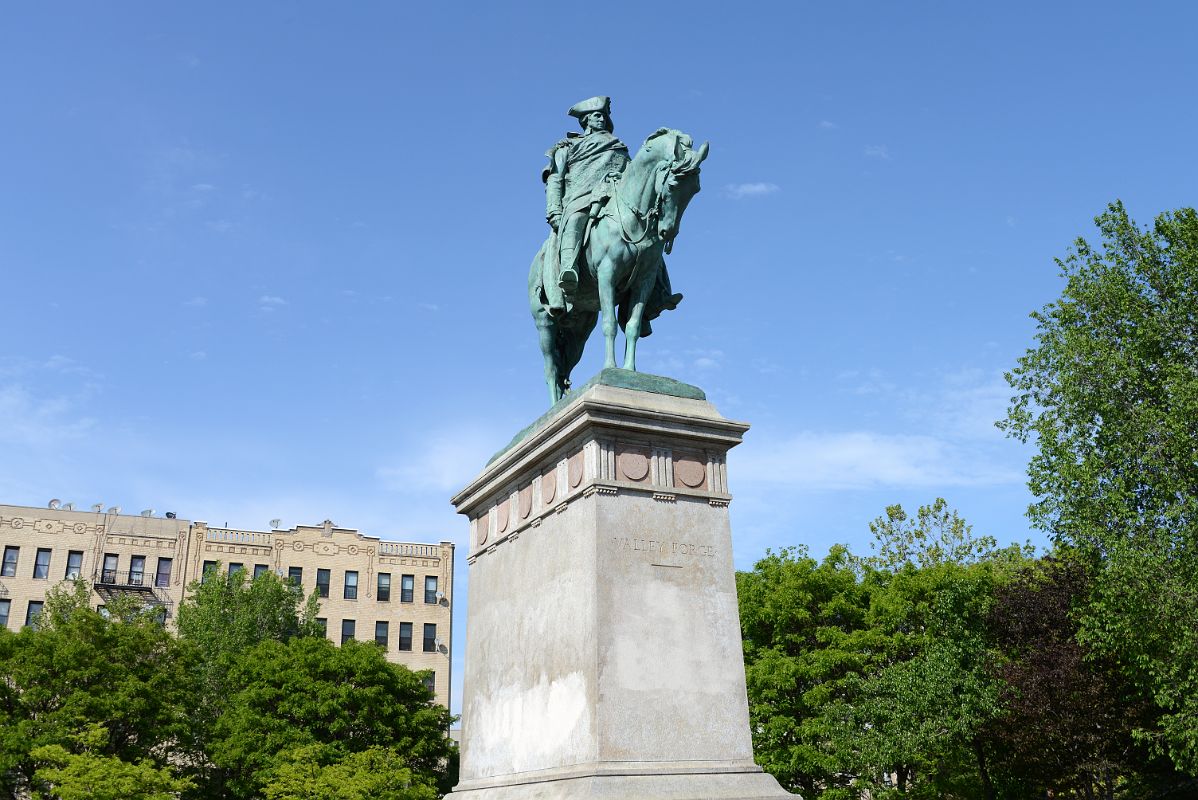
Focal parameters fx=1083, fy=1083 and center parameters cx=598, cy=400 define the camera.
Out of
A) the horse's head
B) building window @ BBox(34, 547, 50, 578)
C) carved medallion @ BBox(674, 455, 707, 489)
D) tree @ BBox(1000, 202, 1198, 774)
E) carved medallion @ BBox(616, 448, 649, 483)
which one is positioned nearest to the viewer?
carved medallion @ BBox(616, 448, 649, 483)

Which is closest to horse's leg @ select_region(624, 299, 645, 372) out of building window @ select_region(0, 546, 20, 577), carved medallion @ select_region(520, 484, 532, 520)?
carved medallion @ select_region(520, 484, 532, 520)

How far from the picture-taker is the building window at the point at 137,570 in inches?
2586

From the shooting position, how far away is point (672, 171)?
11867 mm

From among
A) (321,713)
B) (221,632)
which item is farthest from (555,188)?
(221,632)

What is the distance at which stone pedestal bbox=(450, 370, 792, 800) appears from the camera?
32.0 ft

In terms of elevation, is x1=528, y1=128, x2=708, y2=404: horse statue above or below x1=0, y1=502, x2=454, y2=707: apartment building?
below

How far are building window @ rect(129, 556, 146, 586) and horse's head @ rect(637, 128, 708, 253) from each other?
6181 centimetres

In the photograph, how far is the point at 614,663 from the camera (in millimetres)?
9875

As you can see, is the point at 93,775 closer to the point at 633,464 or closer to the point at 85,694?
the point at 85,694

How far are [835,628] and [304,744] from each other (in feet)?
61.9

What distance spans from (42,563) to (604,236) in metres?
62.9

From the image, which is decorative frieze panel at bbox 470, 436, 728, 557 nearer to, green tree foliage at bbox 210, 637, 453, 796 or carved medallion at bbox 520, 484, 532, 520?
carved medallion at bbox 520, 484, 532, 520

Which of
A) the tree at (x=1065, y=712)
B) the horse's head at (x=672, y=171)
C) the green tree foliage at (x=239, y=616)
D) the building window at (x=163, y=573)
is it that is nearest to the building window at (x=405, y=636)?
the building window at (x=163, y=573)

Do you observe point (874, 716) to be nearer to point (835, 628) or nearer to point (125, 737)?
point (835, 628)
